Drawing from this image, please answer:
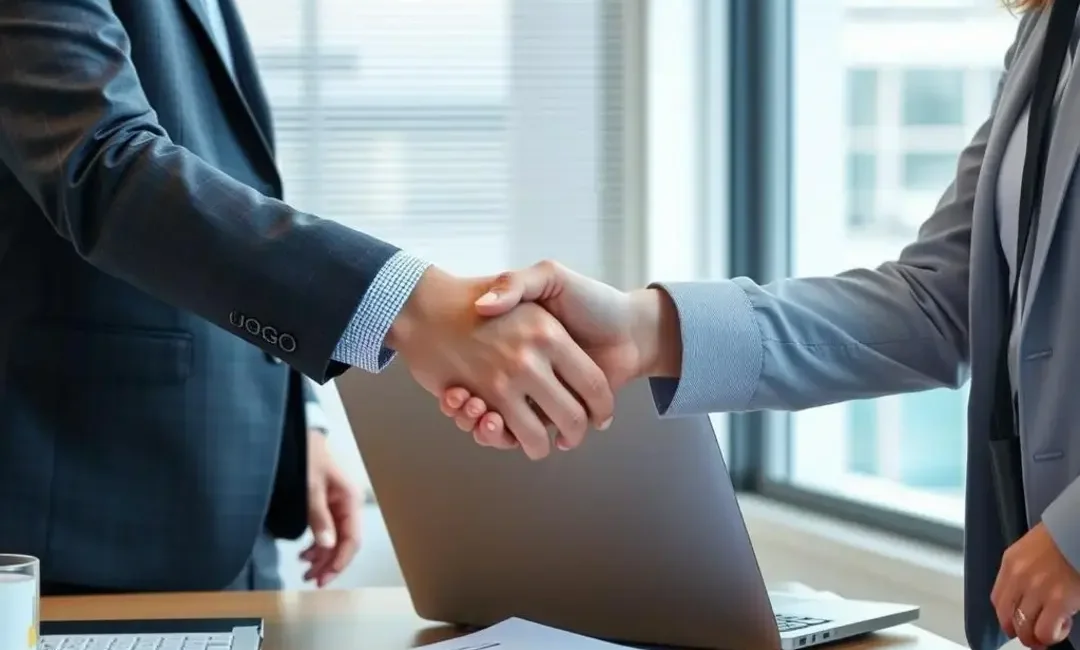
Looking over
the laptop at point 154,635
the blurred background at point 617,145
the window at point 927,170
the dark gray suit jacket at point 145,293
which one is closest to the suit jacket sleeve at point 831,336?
the dark gray suit jacket at point 145,293

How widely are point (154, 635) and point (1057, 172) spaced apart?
884 mm

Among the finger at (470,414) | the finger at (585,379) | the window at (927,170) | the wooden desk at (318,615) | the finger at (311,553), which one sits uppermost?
the window at (927,170)

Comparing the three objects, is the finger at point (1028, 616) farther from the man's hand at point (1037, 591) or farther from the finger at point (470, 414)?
the finger at point (470, 414)

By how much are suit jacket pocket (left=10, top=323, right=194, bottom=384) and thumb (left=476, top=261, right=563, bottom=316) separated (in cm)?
36

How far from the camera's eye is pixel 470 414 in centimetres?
129

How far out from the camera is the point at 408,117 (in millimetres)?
2928

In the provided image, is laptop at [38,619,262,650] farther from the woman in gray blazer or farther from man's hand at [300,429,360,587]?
man's hand at [300,429,360,587]

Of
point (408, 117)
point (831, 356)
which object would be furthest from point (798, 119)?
point (831, 356)

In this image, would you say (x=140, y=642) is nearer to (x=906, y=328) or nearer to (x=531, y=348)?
(x=531, y=348)

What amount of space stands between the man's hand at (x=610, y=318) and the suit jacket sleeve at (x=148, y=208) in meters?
0.23

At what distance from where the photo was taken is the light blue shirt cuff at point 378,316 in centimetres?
126

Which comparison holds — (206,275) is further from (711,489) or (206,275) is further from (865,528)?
(865,528)

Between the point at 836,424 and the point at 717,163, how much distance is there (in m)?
0.63

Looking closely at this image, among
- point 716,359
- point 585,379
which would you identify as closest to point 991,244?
point 716,359
